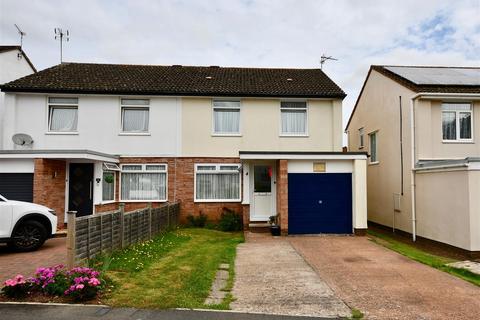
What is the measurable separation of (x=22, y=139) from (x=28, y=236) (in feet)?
22.4

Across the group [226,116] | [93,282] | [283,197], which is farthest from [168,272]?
[226,116]

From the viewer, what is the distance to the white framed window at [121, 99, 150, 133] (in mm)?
15359

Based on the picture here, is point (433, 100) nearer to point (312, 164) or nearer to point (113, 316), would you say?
point (312, 164)

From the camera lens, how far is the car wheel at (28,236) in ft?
29.3

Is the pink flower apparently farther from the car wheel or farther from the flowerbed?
the car wheel

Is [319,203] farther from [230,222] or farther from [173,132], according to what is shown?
[173,132]

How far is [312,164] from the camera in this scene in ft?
42.8

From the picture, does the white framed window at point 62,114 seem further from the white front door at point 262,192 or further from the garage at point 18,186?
the white front door at point 262,192

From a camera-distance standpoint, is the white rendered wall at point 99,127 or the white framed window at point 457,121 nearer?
the white framed window at point 457,121

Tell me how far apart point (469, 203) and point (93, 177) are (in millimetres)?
12330

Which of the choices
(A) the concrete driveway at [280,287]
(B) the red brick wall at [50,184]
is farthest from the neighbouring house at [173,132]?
(A) the concrete driveway at [280,287]

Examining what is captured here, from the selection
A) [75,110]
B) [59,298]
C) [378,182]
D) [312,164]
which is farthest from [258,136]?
[59,298]

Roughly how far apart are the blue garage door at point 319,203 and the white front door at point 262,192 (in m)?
1.82

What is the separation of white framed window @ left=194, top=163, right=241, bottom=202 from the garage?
6017mm
